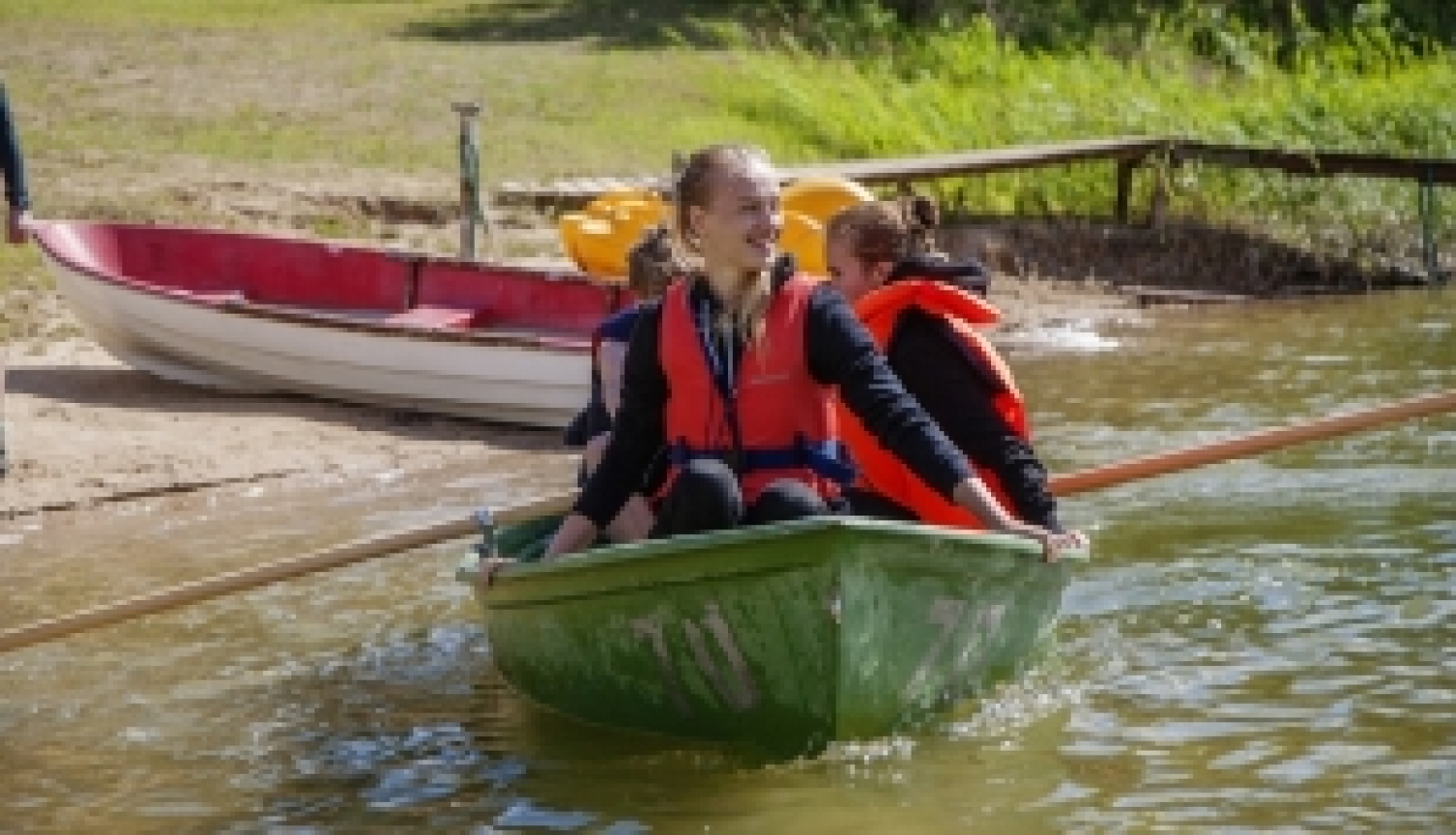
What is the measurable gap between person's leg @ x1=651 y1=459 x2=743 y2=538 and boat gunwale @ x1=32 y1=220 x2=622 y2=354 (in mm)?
5248

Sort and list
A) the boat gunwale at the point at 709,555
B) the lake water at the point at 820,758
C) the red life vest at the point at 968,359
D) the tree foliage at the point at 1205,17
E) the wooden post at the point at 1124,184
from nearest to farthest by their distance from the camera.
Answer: the boat gunwale at the point at 709,555, the lake water at the point at 820,758, the red life vest at the point at 968,359, the wooden post at the point at 1124,184, the tree foliage at the point at 1205,17

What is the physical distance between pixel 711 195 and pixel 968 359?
1.12 meters

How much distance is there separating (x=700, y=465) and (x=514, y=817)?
38.8 inches

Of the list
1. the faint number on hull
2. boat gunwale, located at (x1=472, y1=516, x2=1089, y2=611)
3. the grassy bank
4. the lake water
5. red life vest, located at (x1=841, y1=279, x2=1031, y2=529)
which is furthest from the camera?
the grassy bank

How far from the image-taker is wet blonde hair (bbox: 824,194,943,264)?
7.32 metres

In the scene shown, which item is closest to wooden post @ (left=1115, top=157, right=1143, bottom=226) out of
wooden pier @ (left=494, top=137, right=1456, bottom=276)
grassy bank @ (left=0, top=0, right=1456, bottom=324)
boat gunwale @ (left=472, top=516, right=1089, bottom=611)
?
wooden pier @ (left=494, top=137, right=1456, bottom=276)

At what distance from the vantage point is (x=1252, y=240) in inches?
674

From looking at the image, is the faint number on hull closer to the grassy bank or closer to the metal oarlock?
the metal oarlock

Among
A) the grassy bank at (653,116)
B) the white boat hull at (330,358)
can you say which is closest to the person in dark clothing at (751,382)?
the white boat hull at (330,358)

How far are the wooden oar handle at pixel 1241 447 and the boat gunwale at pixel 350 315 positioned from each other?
4333 mm

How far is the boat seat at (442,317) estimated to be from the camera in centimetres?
1274

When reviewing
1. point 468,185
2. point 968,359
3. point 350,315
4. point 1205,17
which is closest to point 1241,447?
A: point 968,359

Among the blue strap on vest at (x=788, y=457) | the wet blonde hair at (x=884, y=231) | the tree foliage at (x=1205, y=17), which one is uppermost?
the tree foliage at (x=1205, y=17)

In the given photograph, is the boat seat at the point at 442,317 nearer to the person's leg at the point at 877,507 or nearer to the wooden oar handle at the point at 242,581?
the wooden oar handle at the point at 242,581
